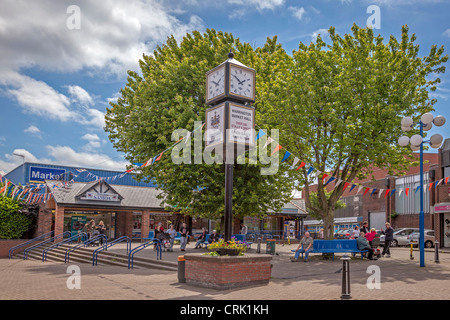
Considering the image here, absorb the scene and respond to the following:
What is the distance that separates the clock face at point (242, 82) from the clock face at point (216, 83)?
0.27 m

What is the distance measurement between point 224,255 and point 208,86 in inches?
188

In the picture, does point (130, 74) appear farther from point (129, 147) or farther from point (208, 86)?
point (208, 86)

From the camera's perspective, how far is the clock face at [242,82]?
11117mm

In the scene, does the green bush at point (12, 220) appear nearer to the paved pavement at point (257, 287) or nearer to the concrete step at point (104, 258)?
the concrete step at point (104, 258)

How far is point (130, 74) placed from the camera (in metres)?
25.9

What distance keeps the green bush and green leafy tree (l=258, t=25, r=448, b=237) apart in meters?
18.0

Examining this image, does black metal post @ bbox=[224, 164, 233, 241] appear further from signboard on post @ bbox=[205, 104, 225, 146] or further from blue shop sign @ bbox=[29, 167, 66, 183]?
blue shop sign @ bbox=[29, 167, 66, 183]

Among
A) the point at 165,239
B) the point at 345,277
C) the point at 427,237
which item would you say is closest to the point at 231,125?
the point at 345,277

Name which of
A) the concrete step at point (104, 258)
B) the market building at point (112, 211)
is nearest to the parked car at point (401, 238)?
the market building at point (112, 211)

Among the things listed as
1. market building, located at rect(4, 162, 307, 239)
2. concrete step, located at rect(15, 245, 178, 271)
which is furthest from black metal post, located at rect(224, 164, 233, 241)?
market building, located at rect(4, 162, 307, 239)

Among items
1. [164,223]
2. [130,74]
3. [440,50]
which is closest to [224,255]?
[440,50]

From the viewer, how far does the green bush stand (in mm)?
26406

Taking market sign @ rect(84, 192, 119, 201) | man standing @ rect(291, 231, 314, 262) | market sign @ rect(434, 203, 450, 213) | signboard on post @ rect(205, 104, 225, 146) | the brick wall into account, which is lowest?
the brick wall

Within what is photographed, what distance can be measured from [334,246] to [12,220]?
21.0 m
